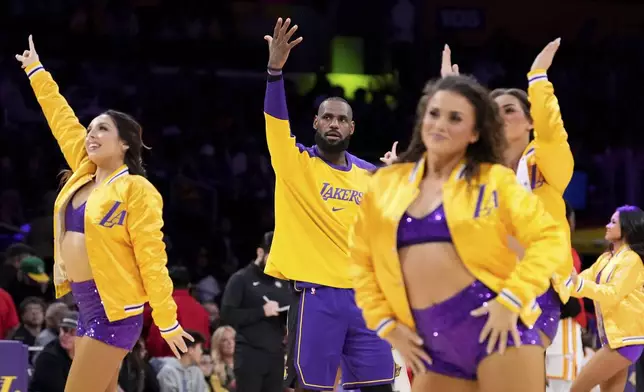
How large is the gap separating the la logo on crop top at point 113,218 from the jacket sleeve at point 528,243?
8.29 ft

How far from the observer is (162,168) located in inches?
526

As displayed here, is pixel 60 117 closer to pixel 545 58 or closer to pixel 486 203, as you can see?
pixel 545 58

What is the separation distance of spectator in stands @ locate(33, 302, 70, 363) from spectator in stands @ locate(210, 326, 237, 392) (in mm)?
1332

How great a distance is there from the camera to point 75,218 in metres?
6.04

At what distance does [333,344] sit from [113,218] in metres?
1.32

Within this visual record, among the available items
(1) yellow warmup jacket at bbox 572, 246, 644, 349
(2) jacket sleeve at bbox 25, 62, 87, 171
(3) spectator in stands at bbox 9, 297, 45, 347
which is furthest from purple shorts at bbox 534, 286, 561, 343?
(3) spectator in stands at bbox 9, 297, 45, 347

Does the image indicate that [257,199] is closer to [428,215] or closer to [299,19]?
[299,19]

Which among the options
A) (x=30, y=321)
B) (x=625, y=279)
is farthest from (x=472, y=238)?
(x=30, y=321)

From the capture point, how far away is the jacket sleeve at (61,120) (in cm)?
651

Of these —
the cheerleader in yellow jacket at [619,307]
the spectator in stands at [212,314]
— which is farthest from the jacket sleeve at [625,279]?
the spectator in stands at [212,314]

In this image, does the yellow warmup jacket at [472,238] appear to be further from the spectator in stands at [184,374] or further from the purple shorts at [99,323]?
the spectator in stands at [184,374]

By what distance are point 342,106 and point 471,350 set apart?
2.67 metres

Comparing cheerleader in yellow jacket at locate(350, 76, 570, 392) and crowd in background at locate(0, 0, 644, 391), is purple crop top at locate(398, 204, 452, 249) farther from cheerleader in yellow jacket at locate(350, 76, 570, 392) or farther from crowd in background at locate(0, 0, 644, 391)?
crowd in background at locate(0, 0, 644, 391)

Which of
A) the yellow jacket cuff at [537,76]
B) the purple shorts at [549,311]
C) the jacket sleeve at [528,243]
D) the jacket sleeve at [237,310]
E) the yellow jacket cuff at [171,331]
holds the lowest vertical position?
the jacket sleeve at [237,310]
